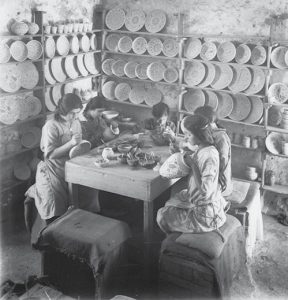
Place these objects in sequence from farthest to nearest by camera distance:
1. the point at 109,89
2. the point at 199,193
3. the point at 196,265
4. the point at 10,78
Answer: the point at 109,89
the point at 10,78
the point at 199,193
the point at 196,265

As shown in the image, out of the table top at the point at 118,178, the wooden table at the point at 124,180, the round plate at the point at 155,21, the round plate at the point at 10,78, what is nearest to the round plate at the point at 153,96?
the round plate at the point at 155,21

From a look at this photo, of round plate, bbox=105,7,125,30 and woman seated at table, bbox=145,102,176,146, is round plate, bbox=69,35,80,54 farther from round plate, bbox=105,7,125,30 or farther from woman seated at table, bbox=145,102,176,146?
woman seated at table, bbox=145,102,176,146

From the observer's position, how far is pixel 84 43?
21.7 feet

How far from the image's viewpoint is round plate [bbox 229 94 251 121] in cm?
607

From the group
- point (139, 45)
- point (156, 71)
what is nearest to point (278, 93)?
point (156, 71)

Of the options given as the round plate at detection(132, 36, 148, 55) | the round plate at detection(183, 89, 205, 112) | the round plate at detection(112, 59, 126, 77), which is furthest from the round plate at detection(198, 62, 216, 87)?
the round plate at detection(112, 59, 126, 77)

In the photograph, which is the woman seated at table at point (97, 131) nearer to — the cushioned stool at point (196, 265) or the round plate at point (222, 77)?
the round plate at point (222, 77)

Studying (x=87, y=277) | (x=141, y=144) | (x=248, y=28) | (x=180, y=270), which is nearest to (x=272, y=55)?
(x=248, y=28)

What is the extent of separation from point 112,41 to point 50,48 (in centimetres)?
138

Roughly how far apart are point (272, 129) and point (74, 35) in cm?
326

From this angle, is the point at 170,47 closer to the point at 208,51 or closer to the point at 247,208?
the point at 208,51

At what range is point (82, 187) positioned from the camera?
15.4 ft

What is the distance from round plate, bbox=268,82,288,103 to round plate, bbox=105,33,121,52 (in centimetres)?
273

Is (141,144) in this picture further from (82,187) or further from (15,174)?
(15,174)
